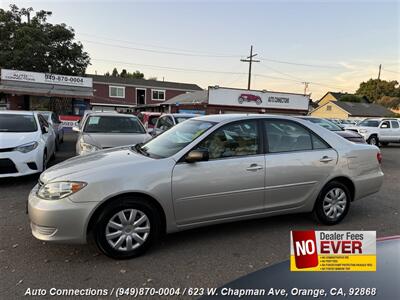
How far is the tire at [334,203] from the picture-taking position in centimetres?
452

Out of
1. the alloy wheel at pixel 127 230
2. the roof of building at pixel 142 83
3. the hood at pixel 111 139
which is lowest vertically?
the alloy wheel at pixel 127 230

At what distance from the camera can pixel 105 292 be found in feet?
9.57

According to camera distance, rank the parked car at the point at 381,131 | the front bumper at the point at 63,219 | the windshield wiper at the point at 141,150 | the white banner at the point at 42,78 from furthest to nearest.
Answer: the white banner at the point at 42,78
the parked car at the point at 381,131
the windshield wiper at the point at 141,150
the front bumper at the point at 63,219

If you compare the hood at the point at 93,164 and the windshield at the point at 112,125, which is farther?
the windshield at the point at 112,125

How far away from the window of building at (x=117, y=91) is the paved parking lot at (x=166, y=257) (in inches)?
1682

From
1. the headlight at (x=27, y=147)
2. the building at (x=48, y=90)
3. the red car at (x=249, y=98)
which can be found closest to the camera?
the headlight at (x=27, y=147)

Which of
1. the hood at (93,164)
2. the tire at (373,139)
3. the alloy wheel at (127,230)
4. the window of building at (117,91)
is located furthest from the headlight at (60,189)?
the window of building at (117,91)

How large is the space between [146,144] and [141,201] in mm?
1259

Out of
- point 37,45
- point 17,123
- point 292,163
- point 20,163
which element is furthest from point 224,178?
point 37,45

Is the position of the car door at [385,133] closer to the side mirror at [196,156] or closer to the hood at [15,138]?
the side mirror at [196,156]

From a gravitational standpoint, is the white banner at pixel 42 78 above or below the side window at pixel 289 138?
above

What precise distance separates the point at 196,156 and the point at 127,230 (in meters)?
1.14

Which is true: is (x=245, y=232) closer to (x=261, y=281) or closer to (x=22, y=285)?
(x=261, y=281)

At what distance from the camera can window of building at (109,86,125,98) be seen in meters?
45.5
